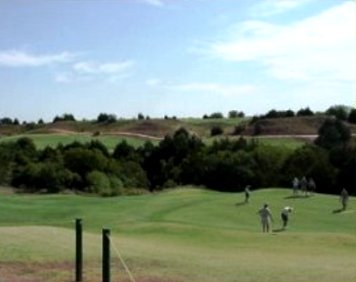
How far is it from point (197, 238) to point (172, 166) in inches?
2640

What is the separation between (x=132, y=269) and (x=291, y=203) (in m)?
35.6

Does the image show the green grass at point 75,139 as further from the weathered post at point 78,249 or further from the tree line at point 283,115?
the weathered post at point 78,249

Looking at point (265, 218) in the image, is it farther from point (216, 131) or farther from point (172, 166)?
point (216, 131)

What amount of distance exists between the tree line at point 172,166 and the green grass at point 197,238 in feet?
79.9

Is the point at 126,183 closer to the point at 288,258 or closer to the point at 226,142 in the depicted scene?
the point at 226,142

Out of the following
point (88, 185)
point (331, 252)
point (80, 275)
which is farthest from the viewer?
point (88, 185)

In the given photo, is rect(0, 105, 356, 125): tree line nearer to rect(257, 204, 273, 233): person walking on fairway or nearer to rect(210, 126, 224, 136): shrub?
rect(210, 126, 224, 136): shrub

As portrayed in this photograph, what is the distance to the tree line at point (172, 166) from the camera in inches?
3339

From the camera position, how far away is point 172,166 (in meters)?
99.9

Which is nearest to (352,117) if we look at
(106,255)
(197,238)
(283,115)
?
(283,115)

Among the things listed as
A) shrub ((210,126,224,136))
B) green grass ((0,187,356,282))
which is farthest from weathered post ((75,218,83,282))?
shrub ((210,126,224,136))

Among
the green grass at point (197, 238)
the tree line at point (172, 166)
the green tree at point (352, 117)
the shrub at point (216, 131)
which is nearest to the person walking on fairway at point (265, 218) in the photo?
the green grass at point (197, 238)

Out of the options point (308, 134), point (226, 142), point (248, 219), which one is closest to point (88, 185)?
point (226, 142)

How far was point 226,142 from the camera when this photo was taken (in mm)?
106000
